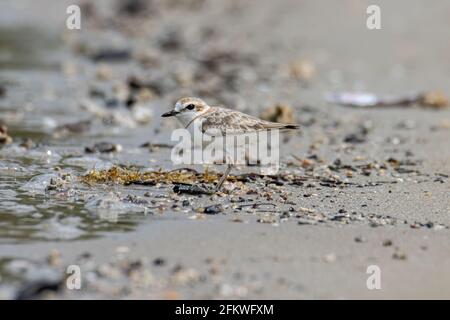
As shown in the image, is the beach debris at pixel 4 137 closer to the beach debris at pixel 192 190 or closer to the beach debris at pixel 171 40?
the beach debris at pixel 192 190

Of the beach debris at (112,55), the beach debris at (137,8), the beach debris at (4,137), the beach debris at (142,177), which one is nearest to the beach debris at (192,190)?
the beach debris at (142,177)

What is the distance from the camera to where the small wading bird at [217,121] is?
7.11 meters

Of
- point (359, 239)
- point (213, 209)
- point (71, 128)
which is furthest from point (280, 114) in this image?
point (359, 239)

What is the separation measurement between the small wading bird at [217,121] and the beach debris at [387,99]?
393cm

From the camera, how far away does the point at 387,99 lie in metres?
11.2

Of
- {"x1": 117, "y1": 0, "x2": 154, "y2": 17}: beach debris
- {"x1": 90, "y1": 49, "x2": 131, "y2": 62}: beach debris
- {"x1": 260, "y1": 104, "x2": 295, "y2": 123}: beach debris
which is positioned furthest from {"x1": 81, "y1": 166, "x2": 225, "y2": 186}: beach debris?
{"x1": 117, "y1": 0, "x2": 154, "y2": 17}: beach debris

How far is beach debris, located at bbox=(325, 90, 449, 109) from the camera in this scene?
35.2 ft

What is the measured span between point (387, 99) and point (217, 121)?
15.3 feet

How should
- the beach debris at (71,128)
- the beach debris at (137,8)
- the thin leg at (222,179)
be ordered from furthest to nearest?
the beach debris at (137,8) → the beach debris at (71,128) → the thin leg at (222,179)

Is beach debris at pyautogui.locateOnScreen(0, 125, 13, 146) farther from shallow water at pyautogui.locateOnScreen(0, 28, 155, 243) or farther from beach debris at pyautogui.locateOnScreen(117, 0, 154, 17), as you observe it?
beach debris at pyautogui.locateOnScreen(117, 0, 154, 17)

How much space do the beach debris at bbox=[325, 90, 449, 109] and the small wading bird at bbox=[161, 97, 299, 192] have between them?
393 centimetres

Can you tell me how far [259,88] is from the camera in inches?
477
